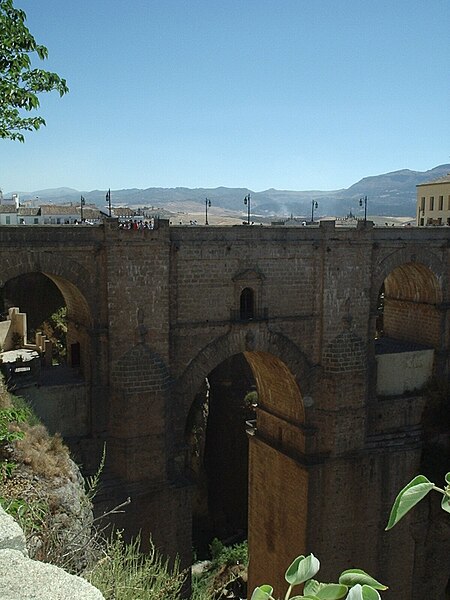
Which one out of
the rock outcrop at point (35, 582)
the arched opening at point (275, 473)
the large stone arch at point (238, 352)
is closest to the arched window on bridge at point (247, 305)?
the large stone arch at point (238, 352)

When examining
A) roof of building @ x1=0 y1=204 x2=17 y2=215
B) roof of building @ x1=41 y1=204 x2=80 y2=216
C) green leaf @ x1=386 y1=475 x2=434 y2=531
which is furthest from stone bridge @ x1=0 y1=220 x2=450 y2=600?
A: roof of building @ x1=0 y1=204 x2=17 y2=215

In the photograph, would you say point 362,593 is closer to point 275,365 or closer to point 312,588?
point 312,588

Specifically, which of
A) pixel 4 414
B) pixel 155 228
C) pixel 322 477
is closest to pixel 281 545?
pixel 322 477

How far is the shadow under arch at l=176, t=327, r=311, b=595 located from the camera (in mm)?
19016

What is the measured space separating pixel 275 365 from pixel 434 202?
28483mm

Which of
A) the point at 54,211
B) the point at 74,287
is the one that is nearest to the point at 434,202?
the point at 74,287

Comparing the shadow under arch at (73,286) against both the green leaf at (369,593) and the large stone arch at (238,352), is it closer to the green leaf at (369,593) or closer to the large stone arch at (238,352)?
the large stone arch at (238,352)

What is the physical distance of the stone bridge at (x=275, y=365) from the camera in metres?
17.1

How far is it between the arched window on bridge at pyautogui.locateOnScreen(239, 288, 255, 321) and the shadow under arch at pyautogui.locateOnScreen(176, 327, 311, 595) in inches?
20.0

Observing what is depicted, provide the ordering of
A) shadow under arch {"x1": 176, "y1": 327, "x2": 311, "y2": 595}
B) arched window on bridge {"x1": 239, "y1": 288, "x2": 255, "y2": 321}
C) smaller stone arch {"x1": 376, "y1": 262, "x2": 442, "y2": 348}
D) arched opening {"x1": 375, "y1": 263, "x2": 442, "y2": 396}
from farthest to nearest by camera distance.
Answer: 1. smaller stone arch {"x1": 376, "y1": 262, "x2": 442, "y2": 348}
2. arched opening {"x1": 375, "y1": 263, "x2": 442, "y2": 396}
3. arched window on bridge {"x1": 239, "y1": 288, "x2": 255, "y2": 321}
4. shadow under arch {"x1": 176, "y1": 327, "x2": 311, "y2": 595}

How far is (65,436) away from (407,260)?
12713mm

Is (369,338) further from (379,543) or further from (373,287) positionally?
(379,543)

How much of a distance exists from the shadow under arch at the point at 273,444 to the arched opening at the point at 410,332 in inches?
138

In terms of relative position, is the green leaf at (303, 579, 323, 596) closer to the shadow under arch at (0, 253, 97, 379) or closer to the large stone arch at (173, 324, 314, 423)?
the shadow under arch at (0, 253, 97, 379)
